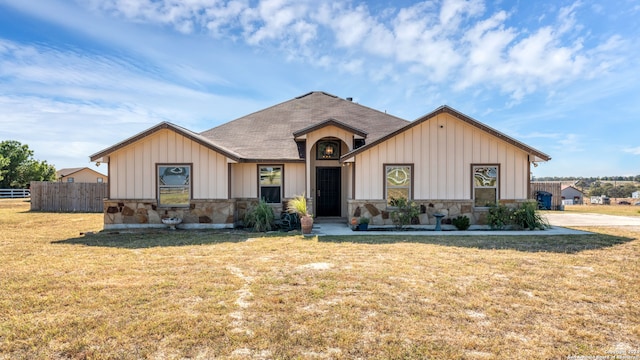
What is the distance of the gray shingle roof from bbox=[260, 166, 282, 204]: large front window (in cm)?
62

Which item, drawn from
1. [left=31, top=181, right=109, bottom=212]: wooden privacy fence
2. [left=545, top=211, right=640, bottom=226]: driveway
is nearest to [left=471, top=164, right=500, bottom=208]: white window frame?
[left=545, top=211, right=640, bottom=226]: driveway

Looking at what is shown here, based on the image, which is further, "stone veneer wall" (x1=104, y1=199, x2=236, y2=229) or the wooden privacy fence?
the wooden privacy fence

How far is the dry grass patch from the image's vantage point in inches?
131

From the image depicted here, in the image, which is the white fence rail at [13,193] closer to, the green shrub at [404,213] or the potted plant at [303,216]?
the potted plant at [303,216]

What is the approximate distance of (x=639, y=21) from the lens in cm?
1055

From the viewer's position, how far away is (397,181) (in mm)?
11875

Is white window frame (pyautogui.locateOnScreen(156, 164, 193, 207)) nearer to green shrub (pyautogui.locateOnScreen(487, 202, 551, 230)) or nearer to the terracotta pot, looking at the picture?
the terracotta pot

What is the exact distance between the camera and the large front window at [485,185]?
11883 millimetres

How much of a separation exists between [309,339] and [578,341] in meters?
2.82

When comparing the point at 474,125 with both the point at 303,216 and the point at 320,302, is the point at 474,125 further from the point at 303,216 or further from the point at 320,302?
the point at 320,302

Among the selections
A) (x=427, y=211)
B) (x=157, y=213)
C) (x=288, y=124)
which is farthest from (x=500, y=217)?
(x=157, y=213)

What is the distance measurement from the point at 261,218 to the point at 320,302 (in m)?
7.48

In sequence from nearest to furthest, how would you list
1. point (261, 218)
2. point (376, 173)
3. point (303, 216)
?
point (303, 216)
point (261, 218)
point (376, 173)

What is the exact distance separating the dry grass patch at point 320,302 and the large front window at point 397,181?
391 cm
